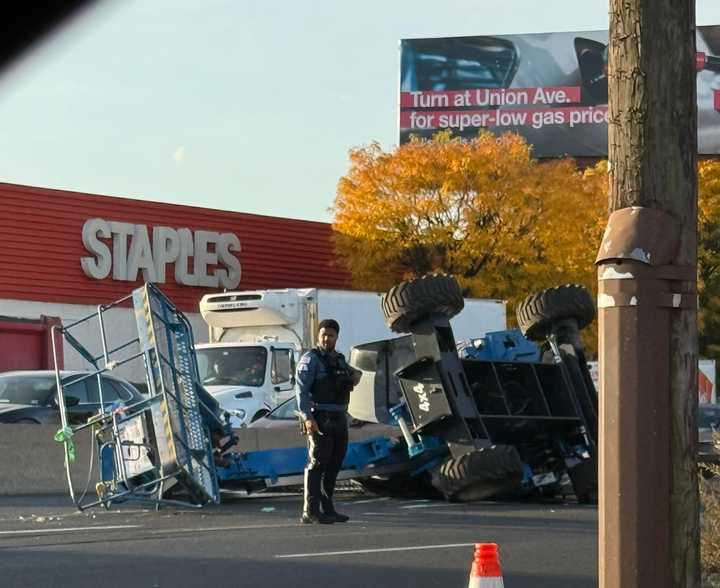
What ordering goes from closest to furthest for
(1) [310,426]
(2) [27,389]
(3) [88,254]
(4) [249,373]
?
(1) [310,426] < (2) [27,389] < (4) [249,373] < (3) [88,254]

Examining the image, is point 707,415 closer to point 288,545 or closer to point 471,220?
point 471,220

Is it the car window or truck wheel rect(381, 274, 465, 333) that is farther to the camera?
the car window

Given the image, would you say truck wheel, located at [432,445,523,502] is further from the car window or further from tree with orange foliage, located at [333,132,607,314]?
tree with orange foliage, located at [333,132,607,314]

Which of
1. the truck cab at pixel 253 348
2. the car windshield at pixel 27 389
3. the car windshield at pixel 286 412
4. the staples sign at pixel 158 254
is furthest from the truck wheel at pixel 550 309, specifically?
the staples sign at pixel 158 254

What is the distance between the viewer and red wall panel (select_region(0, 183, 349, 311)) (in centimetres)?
4125

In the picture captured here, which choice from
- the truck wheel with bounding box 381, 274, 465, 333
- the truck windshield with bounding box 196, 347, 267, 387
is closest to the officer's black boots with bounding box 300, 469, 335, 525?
the truck wheel with bounding box 381, 274, 465, 333

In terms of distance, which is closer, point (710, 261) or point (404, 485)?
point (404, 485)

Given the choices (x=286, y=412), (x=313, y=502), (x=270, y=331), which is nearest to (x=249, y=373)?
(x=270, y=331)

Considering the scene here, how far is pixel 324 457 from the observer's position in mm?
13555

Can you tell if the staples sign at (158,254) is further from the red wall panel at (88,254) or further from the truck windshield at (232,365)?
the truck windshield at (232,365)

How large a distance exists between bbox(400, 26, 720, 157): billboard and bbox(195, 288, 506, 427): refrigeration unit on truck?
128 ft

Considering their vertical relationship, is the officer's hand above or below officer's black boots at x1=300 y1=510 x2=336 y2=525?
above

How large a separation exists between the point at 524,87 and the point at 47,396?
170ft

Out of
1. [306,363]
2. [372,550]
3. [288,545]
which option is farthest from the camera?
[306,363]
